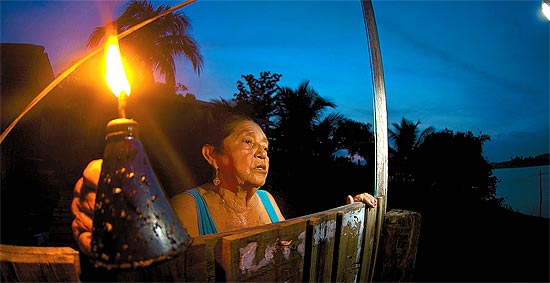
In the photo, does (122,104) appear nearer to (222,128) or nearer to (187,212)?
(187,212)

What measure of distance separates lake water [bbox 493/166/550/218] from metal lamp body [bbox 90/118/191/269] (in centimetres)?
1608

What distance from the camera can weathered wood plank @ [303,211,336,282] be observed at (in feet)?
7.16

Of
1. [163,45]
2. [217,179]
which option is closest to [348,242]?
[217,179]

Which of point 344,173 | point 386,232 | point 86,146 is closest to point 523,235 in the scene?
point 344,173

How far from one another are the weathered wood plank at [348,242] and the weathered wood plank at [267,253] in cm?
45

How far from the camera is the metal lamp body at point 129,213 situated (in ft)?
3.42

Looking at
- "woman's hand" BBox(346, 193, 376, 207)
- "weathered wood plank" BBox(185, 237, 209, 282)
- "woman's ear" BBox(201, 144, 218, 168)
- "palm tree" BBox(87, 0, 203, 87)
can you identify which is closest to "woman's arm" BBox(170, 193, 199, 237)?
"woman's ear" BBox(201, 144, 218, 168)

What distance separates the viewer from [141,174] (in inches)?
44.4

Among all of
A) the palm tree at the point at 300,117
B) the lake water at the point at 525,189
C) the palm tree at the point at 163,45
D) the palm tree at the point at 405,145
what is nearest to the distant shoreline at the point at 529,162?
the lake water at the point at 525,189

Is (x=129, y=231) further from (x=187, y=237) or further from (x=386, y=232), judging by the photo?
(x=386, y=232)

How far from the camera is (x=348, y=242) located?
103 inches

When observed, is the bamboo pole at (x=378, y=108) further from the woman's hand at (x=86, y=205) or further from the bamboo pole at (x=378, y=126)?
the woman's hand at (x=86, y=205)

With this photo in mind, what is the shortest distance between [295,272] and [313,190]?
9977 mm

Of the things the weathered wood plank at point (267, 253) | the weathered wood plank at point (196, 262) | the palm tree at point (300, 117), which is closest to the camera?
the weathered wood plank at point (196, 262)
